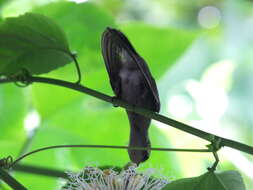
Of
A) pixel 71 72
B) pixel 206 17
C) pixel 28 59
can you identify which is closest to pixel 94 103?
pixel 71 72

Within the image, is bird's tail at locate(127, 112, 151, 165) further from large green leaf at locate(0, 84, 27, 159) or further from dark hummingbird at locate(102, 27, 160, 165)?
large green leaf at locate(0, 84, 27, 159)

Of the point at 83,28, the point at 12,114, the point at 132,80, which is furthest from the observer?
the point at 12,114

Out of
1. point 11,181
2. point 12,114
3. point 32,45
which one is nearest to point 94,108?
point 12,114

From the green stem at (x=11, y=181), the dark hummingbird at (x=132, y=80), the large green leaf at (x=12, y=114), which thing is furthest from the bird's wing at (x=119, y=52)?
the large green leaf at (x=12, y=114)

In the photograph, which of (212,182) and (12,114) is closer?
(212,182)

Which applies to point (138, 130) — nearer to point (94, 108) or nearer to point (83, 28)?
point (83, 28)

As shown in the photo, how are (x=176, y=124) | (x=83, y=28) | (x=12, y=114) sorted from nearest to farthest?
(x=176, y=124) < (x=83, y=28) < (x=12, y=114)

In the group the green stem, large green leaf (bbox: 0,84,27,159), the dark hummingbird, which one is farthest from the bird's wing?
large green leaf (bbox: 0,84,27,159)
